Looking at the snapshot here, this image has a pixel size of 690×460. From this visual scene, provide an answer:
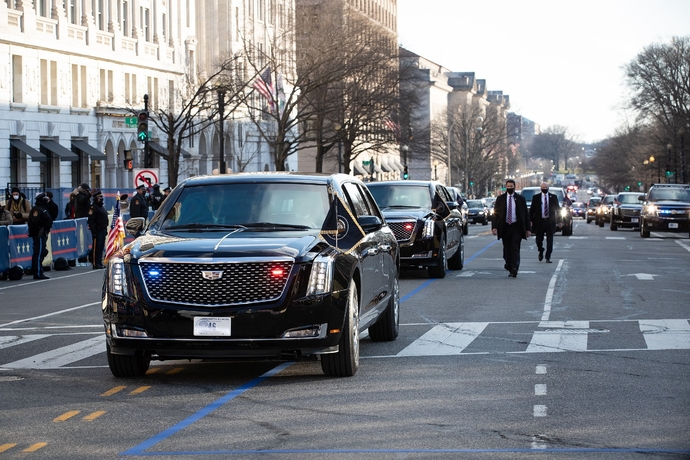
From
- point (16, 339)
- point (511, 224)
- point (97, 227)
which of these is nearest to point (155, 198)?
point (97, 227)

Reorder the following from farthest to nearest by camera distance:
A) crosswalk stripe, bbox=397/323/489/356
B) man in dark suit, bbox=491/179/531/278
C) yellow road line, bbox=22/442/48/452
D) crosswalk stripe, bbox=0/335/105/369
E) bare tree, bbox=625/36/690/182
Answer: bare tree, bbox=625/36/690/182
man in dark suit, bbox=491/179/531/278
crosswalk stripe, bbox=397/323/489/356
crosswalk stripe, bbox=0/335/105/369
yellow road line, bbox=22/442/48/452

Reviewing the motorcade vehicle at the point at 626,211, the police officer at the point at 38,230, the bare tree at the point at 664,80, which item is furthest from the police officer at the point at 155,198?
the bare tree at the point at 664,80

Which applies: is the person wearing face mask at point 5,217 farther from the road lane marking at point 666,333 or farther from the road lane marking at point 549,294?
the road lane marking at point 666,333

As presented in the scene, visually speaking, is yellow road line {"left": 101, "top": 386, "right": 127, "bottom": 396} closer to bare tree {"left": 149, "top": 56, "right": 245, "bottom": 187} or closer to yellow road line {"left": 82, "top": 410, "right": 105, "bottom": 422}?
yellow road line {"left": 82, "top": 410, "right": 105, "bottom": 422}

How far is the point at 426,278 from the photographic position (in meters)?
22.3

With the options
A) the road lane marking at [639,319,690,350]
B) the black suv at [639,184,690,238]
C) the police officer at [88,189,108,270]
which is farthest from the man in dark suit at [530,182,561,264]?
the black suv at [639,184,690,238]

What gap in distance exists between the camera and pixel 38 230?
25141 mm

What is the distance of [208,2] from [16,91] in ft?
79.9

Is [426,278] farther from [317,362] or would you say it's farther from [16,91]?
[16,91]

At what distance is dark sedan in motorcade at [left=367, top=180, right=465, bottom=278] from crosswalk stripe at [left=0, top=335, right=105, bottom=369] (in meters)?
8.88

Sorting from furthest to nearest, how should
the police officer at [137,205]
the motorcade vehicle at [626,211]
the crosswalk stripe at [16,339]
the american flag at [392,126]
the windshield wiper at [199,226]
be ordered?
1. the american flag at [392,126]
2. the motorcade vehicle at [626,211]
3. the police officer at [137,205]
4. the crosswalk stripe at [16,339]
5. the windshield wiper at [199,226]

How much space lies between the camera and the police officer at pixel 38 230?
25062mm

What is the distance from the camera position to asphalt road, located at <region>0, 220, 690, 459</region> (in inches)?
295

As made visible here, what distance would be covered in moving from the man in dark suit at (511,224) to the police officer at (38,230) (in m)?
9.35
